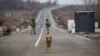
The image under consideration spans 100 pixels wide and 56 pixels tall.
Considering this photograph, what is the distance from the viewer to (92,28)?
50656mm

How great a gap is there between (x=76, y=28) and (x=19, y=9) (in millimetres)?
114425

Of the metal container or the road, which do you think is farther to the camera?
the metal container

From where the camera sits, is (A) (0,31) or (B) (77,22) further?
(B) (77,22)

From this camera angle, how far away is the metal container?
50500mm

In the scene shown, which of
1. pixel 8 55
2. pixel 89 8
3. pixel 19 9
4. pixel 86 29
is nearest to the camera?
pixel 8 55

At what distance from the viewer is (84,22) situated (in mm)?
50812

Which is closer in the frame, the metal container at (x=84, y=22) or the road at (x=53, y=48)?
the road at (x=53, y=48)

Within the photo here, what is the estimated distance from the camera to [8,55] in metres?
20.1

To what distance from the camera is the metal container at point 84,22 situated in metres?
50.5

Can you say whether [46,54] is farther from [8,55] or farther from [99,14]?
[99,14]

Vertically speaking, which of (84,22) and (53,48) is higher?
(53,48)

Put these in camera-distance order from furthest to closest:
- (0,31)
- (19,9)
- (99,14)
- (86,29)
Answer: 1. (19,9)
2. (99,14)
3. (86,29)
4. (0,31)

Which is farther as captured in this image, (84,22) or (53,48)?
(84,22)

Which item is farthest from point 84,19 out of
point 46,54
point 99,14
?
point 46,54
